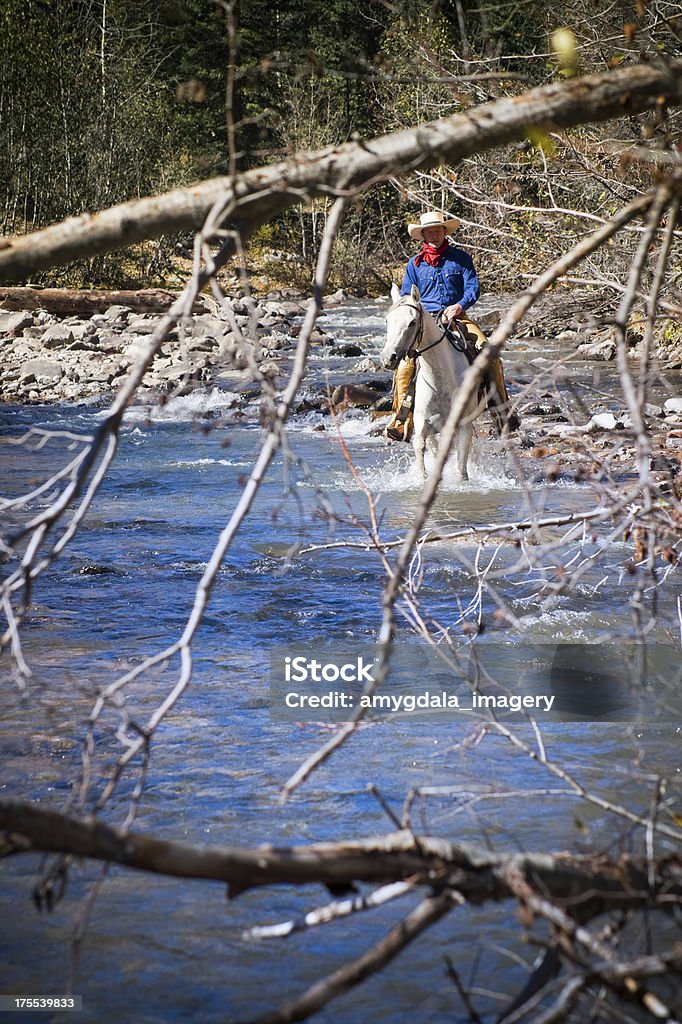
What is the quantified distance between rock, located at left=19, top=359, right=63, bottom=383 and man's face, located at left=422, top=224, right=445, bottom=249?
1088 centimetres

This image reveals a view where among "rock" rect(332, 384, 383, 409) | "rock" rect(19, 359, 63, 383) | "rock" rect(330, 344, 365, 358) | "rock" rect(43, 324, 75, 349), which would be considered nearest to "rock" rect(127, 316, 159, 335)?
"rock" rect(43, 324, 75, 349)

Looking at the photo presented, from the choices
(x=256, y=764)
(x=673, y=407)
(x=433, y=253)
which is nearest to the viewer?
(x=256, y=764)

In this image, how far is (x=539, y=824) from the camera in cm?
465

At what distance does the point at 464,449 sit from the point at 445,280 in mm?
1913

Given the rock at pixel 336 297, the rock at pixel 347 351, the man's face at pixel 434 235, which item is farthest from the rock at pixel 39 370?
the rock at pixel 336 297

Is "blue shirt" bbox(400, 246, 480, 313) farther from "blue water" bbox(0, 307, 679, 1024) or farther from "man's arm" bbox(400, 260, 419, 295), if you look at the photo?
"blue water" bbox(0, 307, 679, 1024)

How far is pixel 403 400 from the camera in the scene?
12.4 meters

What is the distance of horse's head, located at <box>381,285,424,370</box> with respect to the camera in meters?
10.5

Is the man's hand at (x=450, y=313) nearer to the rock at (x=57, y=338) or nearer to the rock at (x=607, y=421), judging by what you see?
the rock at (x=607, y=421)

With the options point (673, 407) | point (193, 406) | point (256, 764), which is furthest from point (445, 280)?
point (193, 406)

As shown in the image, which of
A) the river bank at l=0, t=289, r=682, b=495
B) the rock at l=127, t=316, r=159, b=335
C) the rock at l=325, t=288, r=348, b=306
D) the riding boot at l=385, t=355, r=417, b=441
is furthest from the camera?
the rock at l=325, t=288, r=348, b=306

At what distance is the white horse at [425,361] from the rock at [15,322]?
14.5 metres

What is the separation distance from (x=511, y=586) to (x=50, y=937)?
5.13m

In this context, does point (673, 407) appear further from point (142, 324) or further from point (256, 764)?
point (142, 324)
